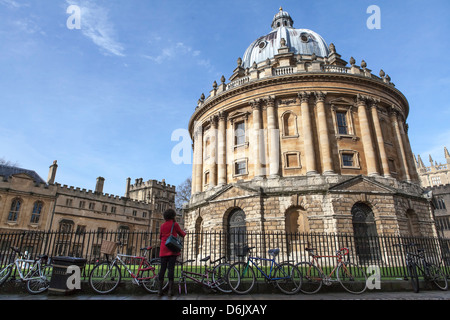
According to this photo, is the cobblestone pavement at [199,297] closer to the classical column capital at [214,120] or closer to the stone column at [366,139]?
the stone column at [366,139]

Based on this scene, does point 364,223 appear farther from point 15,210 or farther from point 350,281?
point 15,210

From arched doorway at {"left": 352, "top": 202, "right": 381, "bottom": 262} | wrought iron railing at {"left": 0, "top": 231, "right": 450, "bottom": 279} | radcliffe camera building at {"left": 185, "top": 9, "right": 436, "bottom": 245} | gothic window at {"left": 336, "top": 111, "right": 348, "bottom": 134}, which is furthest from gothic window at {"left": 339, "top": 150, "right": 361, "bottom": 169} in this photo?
wrought iron railing at {"left": 0, "top": 231, "right": 450, "bottom": 279}

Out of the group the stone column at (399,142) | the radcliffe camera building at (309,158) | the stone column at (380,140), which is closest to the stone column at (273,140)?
the radcliffe camera building at (309,158)

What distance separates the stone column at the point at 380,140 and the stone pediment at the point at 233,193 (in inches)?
424

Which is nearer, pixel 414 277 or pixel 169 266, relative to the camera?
pixel 169 266

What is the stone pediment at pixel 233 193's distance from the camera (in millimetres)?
21094

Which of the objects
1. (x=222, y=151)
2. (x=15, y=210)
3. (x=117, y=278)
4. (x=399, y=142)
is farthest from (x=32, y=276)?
(x=15, y=210)

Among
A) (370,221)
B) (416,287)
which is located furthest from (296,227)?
(416,287)

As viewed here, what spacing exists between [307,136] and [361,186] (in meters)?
5.55

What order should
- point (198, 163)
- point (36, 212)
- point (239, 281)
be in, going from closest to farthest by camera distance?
point (239, 281), point (198, 163), point (36, 212)

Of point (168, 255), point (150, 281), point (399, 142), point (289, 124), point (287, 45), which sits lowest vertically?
point (150, 281)

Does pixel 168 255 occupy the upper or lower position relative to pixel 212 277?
upper

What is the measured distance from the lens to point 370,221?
19.6 m

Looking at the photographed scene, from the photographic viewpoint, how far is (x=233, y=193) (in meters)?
22.1
